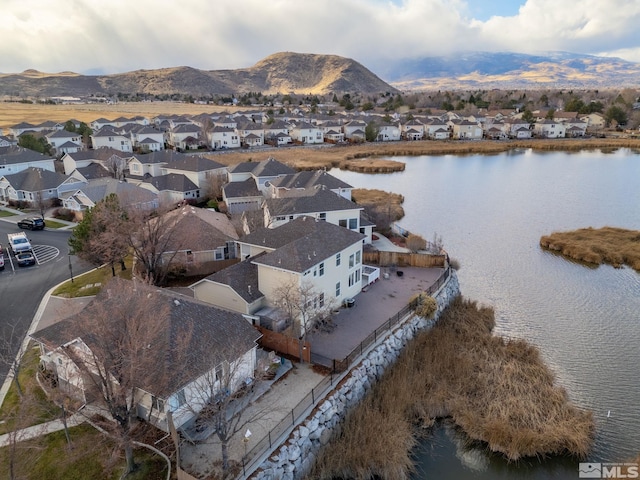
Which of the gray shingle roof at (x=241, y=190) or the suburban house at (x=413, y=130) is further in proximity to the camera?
the suburban house at (x=413, y=130)

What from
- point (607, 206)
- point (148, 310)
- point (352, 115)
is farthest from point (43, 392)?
point (352, 115)

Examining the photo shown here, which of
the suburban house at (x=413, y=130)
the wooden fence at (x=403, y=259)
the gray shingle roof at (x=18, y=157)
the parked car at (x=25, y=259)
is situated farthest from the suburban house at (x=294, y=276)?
the suburban house at (x=413, y=130)

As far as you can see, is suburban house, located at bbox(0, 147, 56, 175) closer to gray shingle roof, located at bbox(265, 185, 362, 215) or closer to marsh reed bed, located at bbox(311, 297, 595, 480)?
gray shingle roof, located at bbox(265, 185, 362, 215)

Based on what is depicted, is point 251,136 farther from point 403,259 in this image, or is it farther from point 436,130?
point 403,259

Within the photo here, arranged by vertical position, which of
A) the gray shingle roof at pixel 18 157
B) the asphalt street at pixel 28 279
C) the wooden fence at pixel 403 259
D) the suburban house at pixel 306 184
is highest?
the gray shingle roof at pixel 18 157

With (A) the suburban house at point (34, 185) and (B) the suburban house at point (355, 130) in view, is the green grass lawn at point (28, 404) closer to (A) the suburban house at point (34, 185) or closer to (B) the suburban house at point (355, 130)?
(A) the suburban house at point (34, 185)

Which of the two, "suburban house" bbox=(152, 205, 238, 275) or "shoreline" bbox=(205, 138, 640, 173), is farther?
"shoreline" bbox=(205, 138, 640, 173)

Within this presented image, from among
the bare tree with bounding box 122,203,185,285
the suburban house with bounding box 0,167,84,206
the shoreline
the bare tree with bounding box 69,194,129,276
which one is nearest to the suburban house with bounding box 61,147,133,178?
the suburban house with bounding box 0,167,84,206
